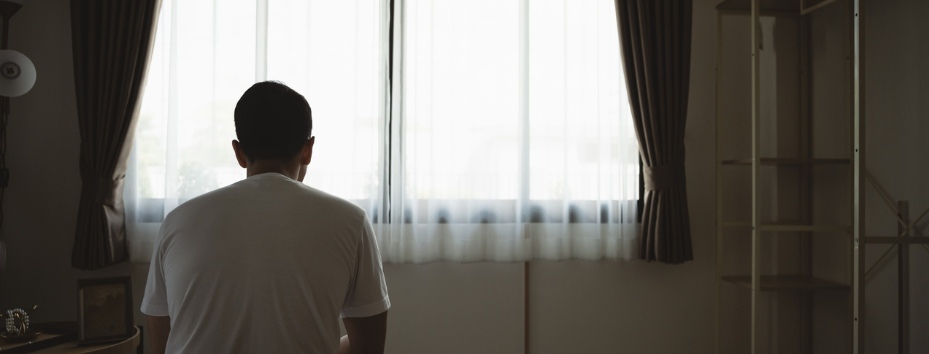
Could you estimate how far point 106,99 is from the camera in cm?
258

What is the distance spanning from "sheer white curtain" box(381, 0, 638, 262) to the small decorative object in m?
1.38

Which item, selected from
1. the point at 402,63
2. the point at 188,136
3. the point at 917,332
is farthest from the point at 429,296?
the point at 917,332

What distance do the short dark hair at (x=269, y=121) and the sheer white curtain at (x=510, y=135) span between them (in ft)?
5.38

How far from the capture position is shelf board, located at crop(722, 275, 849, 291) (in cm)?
256

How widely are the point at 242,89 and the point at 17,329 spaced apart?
50.5 inches

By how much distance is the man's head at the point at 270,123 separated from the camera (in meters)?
1.08

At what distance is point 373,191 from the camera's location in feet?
8.96

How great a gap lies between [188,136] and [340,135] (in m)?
0.70

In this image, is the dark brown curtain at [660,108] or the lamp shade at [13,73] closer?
the lamp shade at [13,73]

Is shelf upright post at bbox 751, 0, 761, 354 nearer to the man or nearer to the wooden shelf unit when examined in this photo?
the wooden shelf unit

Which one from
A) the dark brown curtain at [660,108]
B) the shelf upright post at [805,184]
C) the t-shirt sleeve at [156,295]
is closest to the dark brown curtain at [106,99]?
the t-shirt sleeve at [156,295]

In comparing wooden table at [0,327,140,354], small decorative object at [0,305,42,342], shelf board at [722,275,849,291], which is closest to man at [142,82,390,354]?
wooden table at [0,327,140,354]

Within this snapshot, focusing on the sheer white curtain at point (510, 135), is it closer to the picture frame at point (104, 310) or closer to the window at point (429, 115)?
the window at point (429, 115)

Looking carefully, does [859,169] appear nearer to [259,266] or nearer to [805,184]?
[805,184]
